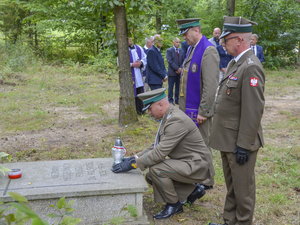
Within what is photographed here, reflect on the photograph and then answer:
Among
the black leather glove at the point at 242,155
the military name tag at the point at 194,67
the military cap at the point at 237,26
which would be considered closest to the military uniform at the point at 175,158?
the black leather glove at the point at 242,155

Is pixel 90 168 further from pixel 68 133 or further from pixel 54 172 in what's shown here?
pixel 68 133

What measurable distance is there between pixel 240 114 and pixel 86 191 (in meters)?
1.71

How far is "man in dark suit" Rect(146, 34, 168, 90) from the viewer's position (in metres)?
7.47

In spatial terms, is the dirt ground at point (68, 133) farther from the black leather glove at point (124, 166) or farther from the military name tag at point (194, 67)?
the military name tag at point (194, 67)

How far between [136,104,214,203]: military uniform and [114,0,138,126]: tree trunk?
325cm

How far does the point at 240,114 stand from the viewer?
2.88 m

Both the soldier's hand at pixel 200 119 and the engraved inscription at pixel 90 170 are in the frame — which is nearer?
the engraved inscription at pixel 90 170

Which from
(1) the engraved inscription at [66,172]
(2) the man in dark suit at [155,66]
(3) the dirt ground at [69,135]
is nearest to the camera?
(1) the engraved inscription at [66,172]

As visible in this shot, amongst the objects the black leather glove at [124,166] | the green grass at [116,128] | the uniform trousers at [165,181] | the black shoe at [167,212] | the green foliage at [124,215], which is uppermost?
the green foliage at [124,215]

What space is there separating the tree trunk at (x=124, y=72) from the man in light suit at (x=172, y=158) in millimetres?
3215

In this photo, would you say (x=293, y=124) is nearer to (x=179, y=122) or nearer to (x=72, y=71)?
(x=179, y=122)

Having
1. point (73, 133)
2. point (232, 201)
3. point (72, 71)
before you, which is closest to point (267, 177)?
point (232, 201)

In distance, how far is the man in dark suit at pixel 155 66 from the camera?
24.5 feet

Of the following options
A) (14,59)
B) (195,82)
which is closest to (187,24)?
(195,82)
